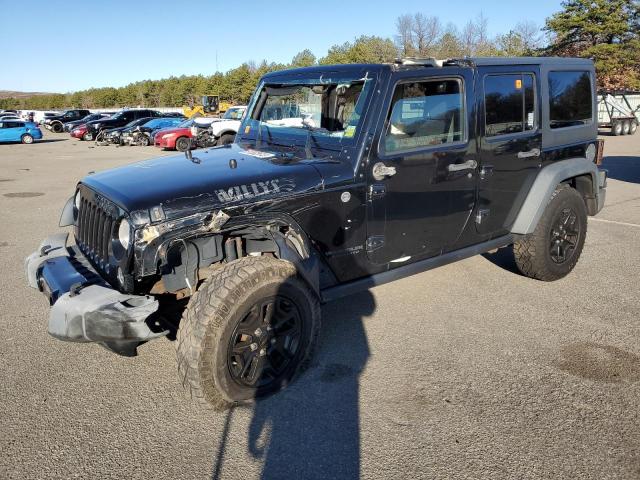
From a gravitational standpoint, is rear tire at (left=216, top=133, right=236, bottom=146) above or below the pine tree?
below

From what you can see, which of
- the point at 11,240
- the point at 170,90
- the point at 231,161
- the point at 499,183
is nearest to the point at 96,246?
the point at 231,161

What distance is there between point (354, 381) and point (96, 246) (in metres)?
1.90

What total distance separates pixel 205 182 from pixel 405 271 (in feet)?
5.27

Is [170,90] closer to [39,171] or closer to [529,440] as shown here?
[39,171]

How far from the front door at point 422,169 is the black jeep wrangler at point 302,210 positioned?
11 mm

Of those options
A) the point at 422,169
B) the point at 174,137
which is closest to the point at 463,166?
the point at 422,169

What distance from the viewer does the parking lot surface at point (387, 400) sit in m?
2.66

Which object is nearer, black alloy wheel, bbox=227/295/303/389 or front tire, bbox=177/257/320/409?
front tire, bbox=177/257/320/409

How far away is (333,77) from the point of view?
3.82 m

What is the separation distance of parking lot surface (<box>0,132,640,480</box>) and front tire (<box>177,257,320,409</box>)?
0.57ft

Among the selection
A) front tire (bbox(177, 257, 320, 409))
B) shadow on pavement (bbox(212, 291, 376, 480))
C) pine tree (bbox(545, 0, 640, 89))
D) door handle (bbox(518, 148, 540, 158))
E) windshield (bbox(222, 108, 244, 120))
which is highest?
pine tree (bbox(545, 0, 640, 89))

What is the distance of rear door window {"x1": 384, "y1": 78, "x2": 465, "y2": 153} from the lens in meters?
3.58

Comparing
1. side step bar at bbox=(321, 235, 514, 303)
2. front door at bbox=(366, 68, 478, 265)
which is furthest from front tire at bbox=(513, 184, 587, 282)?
front door at bbox=(366, 68, 478, 265)

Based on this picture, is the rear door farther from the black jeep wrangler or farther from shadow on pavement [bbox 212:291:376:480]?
shadow on pavement [bbox 212:291:376:480]
